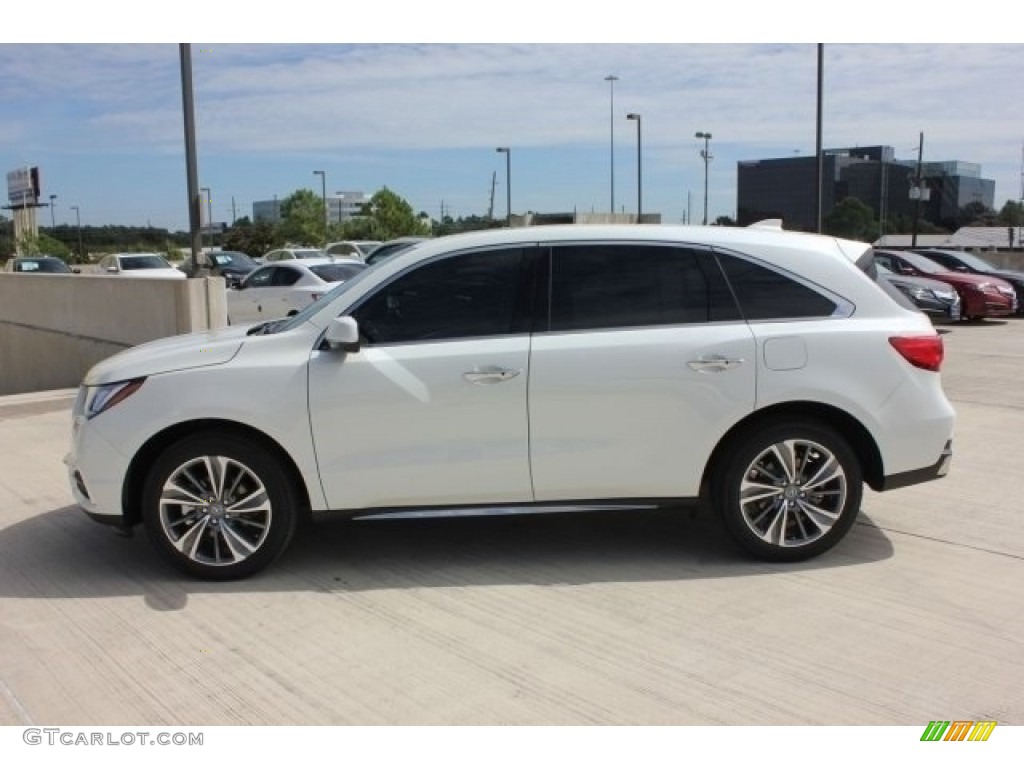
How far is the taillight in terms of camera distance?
475 centimetres

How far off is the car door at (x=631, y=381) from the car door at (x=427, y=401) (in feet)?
0.49

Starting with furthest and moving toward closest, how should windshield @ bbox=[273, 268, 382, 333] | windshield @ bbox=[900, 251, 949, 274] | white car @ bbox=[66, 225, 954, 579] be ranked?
windshield @ bbox=[900, 251, 949, 274], windshield @ bbox=[273, 268, 382, 333], white car @ bbox=[66, 225, 954, 579]

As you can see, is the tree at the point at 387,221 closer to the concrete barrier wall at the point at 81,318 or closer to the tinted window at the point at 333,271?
the tinted window at the point at 333,271

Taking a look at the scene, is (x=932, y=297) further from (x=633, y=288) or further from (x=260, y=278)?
(x=633, y=288)

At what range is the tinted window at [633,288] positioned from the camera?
475cm

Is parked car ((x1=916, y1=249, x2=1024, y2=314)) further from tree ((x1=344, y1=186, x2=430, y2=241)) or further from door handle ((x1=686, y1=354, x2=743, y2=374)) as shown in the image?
tree ((x1=344, y1=186, x2=430, y2=241))

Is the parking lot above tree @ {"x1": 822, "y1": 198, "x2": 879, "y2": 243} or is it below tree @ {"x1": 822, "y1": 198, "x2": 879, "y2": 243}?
below

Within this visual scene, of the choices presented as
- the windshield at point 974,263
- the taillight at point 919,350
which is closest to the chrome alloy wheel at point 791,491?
the taillight at point 919,350

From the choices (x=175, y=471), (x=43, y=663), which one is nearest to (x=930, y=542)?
(x=175, y=471)

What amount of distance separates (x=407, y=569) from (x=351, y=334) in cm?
Answer: 128

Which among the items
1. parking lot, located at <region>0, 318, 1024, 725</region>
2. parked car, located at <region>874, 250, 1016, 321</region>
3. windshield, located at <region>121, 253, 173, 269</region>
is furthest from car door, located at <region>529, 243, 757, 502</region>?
windshield, located at <region>121, 253, 173, 269</region>

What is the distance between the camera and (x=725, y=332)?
4719mm

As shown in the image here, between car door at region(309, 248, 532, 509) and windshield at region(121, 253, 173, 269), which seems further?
windshield at region(121, 253, 173, 269)
